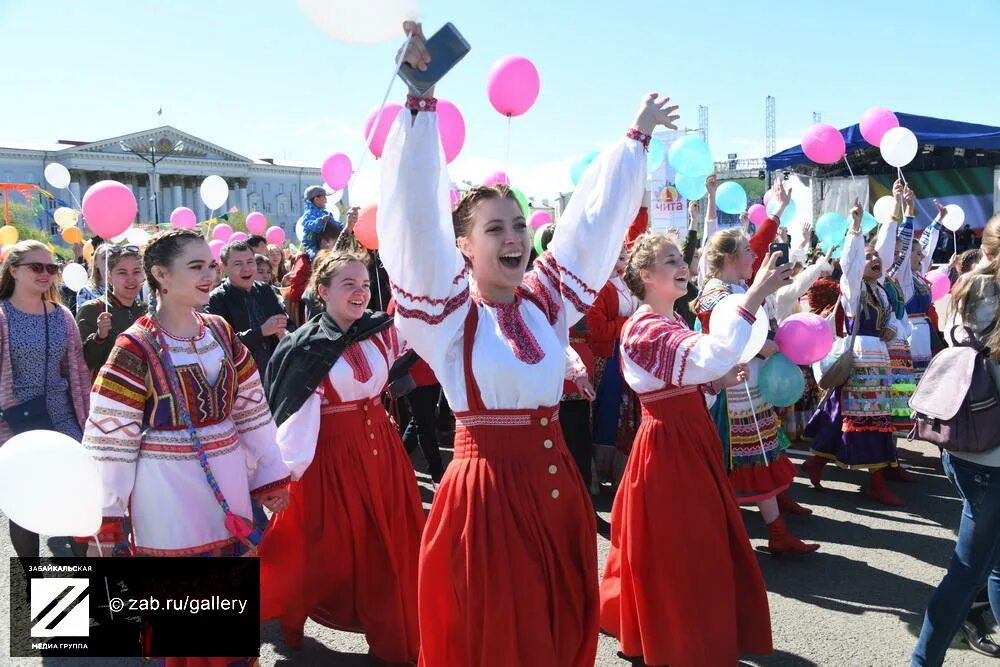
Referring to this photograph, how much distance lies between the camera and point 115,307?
5047mm

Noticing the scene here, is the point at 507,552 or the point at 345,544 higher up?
the point at 507,552

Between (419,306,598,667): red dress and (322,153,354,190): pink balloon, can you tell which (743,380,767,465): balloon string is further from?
(322,153,354,190): pink balloon

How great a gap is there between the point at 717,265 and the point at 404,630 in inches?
105

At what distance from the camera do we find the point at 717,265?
Answer: 451 centimetres

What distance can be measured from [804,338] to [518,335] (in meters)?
2.90

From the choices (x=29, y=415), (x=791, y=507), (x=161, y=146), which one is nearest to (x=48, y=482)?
(x=29, y=415)

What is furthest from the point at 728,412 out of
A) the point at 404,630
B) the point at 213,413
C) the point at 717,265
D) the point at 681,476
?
the point at 213,413

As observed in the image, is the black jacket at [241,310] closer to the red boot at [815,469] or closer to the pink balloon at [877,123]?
the red boot at [815,469]

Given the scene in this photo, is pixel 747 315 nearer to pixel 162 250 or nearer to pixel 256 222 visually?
pixel 162 250

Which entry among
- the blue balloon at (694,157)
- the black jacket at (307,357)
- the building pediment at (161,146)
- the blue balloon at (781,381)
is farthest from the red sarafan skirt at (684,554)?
Answer: the building pediment at (161,146)

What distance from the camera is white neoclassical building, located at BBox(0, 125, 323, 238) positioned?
198ft

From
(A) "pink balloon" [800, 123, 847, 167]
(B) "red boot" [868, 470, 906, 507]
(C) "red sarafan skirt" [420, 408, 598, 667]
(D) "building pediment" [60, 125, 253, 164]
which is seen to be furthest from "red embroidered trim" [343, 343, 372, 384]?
(D) "building pediment" [60, 125, 253, 164]

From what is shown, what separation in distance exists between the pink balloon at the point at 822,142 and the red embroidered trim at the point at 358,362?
6.24m

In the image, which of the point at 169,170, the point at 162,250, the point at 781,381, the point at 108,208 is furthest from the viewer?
the point at 169,170
